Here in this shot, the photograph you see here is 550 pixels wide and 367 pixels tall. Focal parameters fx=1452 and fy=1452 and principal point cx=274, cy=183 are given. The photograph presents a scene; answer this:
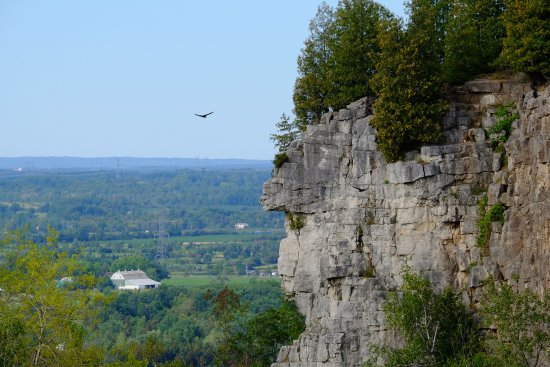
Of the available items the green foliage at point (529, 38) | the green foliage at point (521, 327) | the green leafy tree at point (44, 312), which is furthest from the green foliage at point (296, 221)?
the green foliage at point (521, 327)

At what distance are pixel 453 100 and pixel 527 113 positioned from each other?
16.8 ft

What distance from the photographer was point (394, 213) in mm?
56781

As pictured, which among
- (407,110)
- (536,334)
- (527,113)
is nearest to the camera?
(536,334)

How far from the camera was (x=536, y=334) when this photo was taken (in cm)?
4831

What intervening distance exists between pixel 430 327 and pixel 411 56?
35.8ft

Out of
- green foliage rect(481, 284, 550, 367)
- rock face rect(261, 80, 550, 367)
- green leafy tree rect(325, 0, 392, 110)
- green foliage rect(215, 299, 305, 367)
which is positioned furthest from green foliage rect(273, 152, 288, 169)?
green foliage rect(481, 284, 550, 367)

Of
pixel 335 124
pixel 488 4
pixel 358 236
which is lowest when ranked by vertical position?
pixel 358 236

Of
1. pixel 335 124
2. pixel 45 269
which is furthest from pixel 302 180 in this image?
pixel 45 269

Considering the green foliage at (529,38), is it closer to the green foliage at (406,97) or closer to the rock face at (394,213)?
the rock face at (394,213)

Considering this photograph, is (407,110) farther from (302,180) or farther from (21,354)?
(21,354)

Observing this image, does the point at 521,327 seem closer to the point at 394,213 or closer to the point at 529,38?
the point at 394,213

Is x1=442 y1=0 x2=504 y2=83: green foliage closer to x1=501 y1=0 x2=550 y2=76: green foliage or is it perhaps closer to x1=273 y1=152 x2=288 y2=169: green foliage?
x1=501 y1=0 x2=550 y2=76: green foliage

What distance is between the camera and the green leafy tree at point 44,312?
178ft

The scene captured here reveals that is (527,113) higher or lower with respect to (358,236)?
higher
